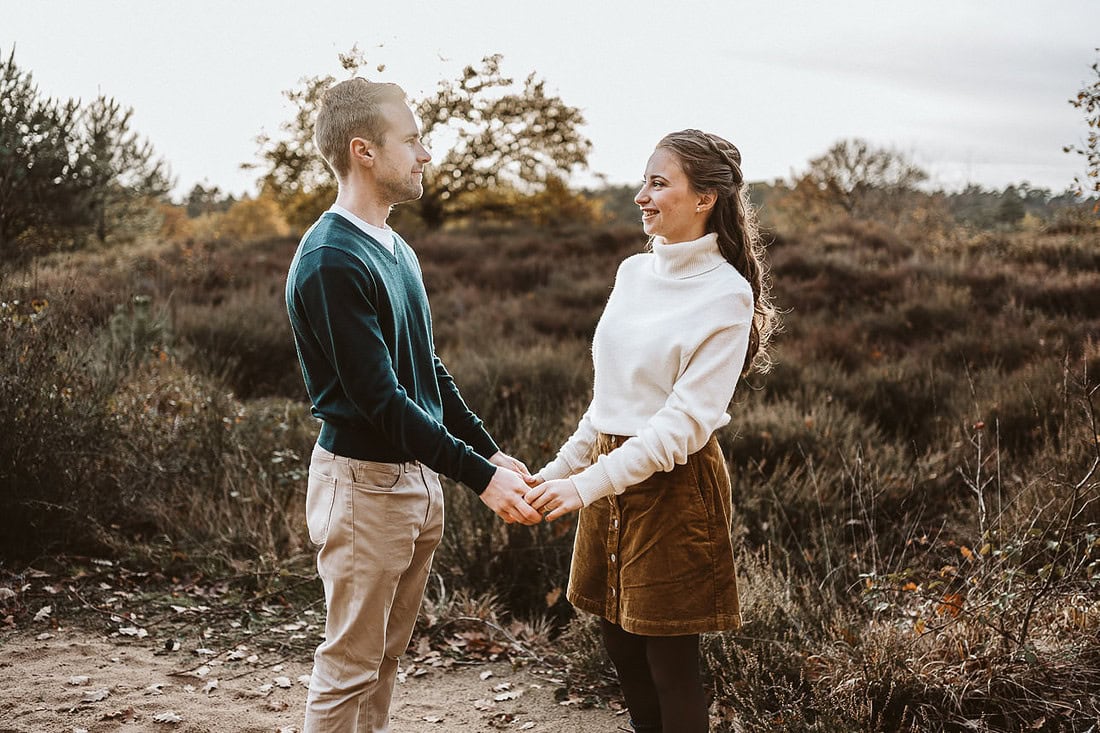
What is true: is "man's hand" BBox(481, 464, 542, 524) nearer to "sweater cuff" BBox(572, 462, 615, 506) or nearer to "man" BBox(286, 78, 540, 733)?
"man" BBox(286, 78, 540, 733)

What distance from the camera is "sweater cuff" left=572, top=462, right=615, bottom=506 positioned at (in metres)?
2.36

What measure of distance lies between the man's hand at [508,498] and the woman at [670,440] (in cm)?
5

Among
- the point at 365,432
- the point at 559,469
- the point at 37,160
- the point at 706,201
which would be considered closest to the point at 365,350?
the point at 365,432

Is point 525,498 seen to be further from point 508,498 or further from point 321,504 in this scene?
point 321,504

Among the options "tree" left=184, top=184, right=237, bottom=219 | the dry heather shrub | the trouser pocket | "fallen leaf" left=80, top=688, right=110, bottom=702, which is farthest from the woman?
"tree" left=184, top=184, right=237, bottom=219

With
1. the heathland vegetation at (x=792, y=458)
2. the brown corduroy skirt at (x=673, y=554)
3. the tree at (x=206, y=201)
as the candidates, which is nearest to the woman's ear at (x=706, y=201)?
the brown corduroy skirt at (x=673, y=554)

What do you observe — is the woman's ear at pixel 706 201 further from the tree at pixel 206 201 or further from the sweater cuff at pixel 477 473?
the tree at pixel 206 201

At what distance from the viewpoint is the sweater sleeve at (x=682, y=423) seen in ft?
7.53

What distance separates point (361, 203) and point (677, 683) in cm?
158

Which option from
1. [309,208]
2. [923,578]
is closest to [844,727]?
[923,578]

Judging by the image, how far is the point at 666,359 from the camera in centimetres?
240

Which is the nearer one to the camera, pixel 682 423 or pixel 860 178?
pixel 682 423

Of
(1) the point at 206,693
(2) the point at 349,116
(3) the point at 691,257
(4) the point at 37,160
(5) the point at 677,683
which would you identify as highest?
(4) the point at 37,160

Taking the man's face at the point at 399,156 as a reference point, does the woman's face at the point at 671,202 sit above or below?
below
